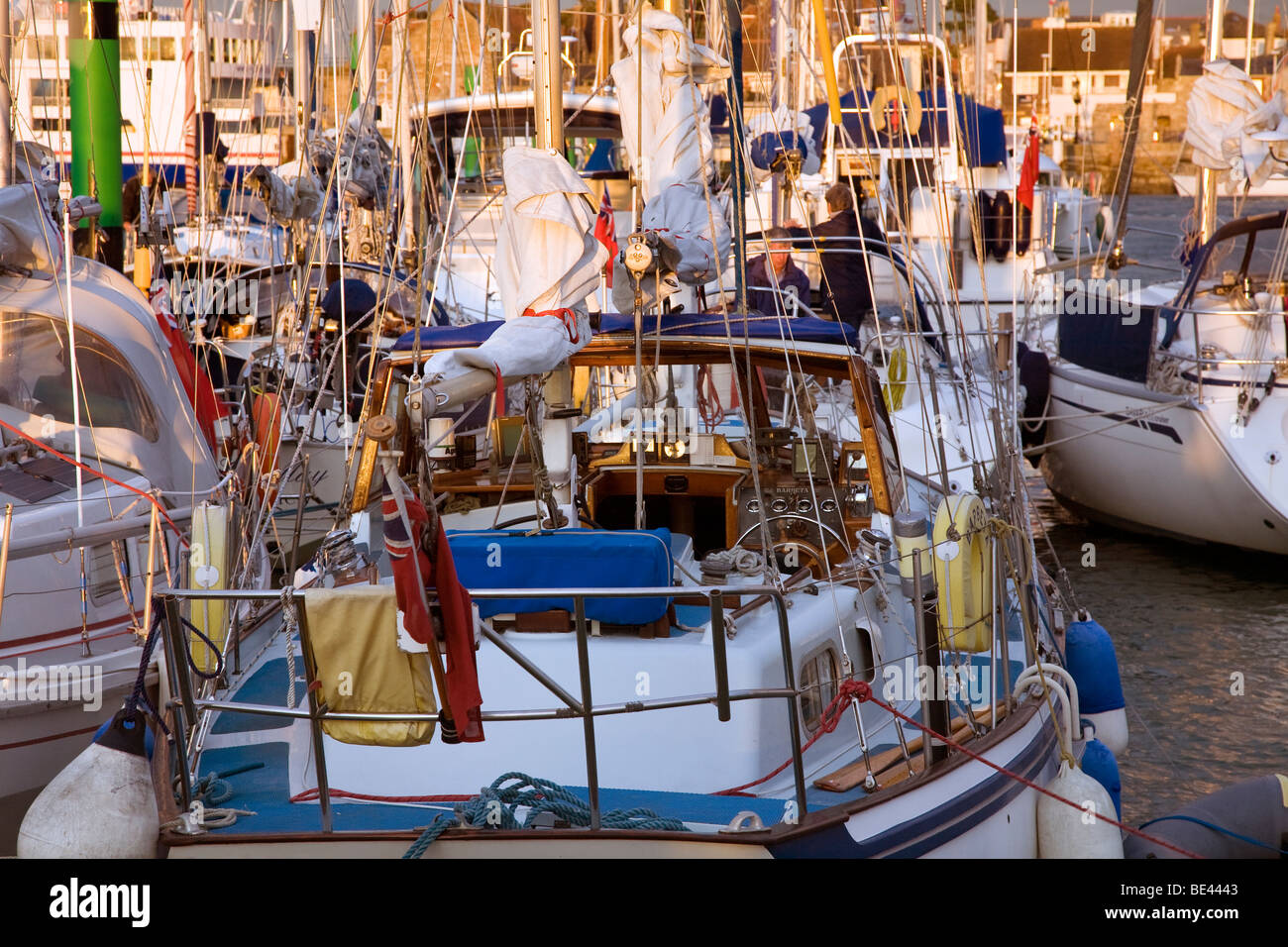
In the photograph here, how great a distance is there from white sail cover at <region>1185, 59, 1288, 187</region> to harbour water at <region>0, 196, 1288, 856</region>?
3016 mm

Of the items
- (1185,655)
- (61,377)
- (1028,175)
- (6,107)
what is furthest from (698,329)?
(1028,175)

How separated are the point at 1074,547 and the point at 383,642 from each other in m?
8.70

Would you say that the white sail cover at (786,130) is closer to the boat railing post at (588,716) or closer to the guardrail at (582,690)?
the guardrail at (582,690)

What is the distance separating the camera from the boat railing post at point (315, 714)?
3650 millimetres

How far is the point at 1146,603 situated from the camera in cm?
964

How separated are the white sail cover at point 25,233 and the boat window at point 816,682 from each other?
4075 mm

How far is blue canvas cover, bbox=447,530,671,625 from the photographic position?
4227 millimetres

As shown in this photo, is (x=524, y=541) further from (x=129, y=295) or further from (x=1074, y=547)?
(x=1074, y=547)

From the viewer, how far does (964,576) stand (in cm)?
450

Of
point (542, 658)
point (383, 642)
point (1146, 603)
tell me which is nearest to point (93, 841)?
point (383, 642)

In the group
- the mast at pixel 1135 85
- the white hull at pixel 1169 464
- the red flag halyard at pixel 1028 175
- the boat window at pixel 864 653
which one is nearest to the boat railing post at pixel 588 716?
the boat window at pixel 864 653

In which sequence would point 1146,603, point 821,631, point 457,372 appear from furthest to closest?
point 1146,603
point 821,631
point 457,372

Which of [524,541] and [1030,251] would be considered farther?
[1030,251]

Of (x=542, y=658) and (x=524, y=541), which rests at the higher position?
(x=524, y=541)
